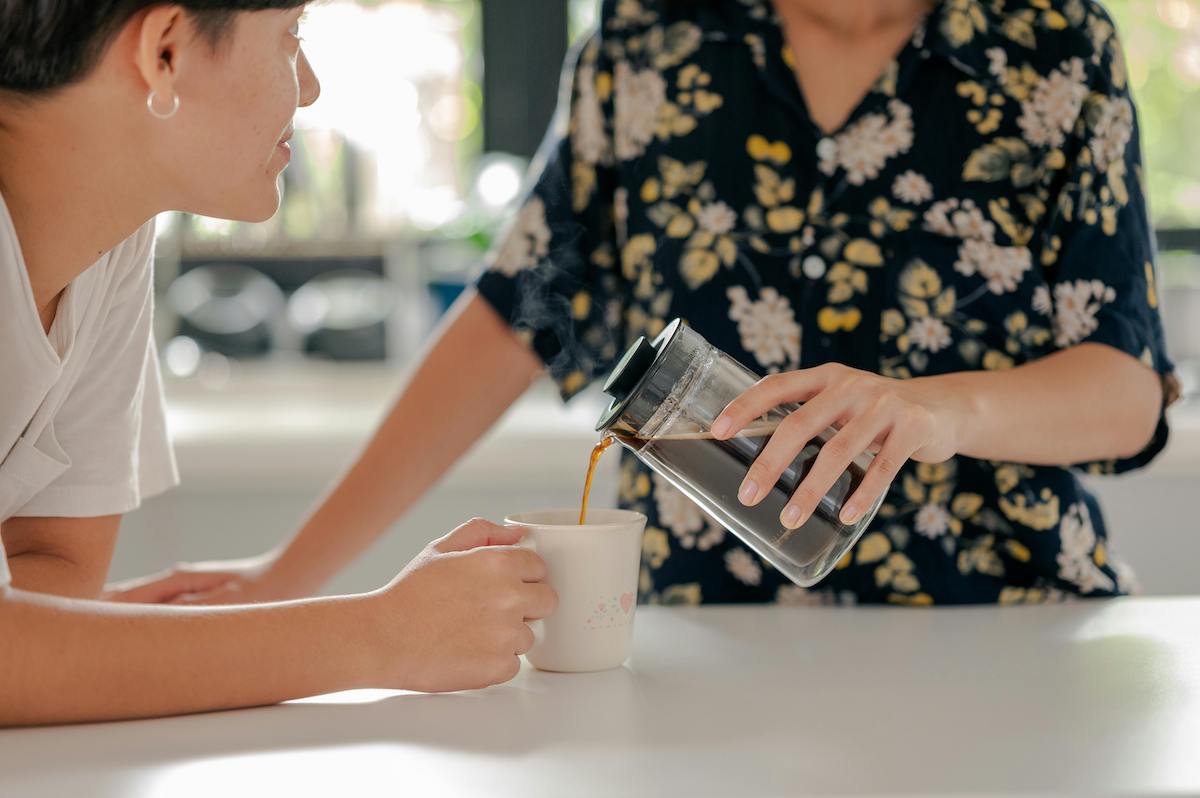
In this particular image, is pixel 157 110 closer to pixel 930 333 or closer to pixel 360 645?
pixel 360 645

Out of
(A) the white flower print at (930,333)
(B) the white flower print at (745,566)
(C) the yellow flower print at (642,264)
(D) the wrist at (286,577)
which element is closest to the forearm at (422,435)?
(D) the wrist at (286,577)

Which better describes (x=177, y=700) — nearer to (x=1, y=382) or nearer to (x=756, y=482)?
(x=1, y=382)

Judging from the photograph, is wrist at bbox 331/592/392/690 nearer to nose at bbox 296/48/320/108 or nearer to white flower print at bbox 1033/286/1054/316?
nose at bbox 296/48/320/108

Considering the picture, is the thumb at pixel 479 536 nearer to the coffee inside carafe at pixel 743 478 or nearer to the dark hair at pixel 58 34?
the coffee inside carafe at pixel 743 478

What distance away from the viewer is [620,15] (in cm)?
137

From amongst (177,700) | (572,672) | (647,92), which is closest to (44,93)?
(177,700)

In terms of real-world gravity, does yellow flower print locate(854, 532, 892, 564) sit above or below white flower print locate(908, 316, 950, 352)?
below

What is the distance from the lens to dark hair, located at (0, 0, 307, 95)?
0.84 m

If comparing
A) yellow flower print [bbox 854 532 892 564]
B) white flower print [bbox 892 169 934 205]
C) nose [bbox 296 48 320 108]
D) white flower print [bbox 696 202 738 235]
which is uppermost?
nose [bbox 296 48 320 108]

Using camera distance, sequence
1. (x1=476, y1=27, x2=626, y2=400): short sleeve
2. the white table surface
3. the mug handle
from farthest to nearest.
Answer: (x1=476, y1=27, x2=626, y2=400): short sleeve → the mug handle → the white table surface

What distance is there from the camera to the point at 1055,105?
126 cm

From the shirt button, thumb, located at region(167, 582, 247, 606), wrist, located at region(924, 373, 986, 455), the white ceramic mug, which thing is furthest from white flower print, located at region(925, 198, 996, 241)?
thumb, located at region(167, 582, 247, 606)

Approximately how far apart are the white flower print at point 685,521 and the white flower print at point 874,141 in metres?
0.35

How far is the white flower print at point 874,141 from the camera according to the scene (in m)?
1.29
